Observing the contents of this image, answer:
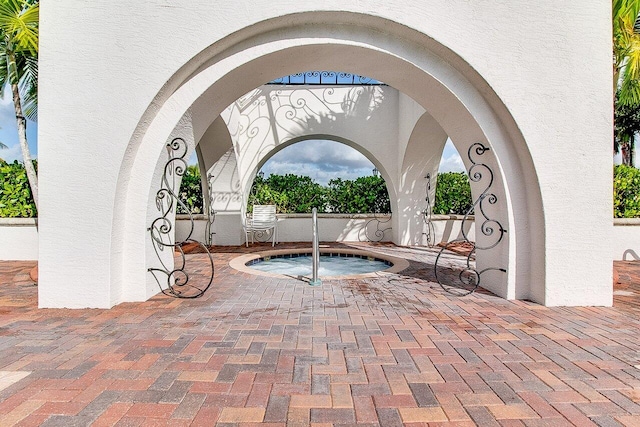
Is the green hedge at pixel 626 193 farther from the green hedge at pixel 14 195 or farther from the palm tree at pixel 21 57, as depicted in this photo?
the green hedge at pixel 14 195

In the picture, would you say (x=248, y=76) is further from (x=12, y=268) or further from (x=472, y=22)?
(x=12, y=268)

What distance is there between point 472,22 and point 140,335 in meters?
4.47

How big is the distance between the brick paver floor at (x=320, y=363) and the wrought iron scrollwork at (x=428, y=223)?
5.34 metres

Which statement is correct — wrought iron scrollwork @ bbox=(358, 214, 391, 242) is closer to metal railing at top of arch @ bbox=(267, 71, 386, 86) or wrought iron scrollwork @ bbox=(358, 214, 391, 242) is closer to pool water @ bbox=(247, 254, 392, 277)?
pool water @ bbox=(247, 254, 392, 277)

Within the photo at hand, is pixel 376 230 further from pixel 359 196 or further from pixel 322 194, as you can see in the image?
pixel 322 194

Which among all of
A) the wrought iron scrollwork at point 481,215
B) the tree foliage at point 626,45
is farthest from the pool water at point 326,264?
the tree foliage at point 626,45

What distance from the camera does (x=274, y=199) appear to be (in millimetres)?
9961

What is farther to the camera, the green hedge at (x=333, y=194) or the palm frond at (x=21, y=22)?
the green hedge at (x=333, y=194)

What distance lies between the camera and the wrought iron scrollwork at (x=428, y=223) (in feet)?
28.7

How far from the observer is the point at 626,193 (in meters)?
7.13

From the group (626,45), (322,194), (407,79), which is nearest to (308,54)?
(407,79)

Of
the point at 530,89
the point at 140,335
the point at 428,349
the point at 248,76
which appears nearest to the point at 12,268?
the point at 140,335

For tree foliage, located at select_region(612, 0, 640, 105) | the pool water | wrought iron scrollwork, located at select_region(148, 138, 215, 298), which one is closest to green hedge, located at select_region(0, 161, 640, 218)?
the pool water

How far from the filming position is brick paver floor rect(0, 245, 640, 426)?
1.68 metres
